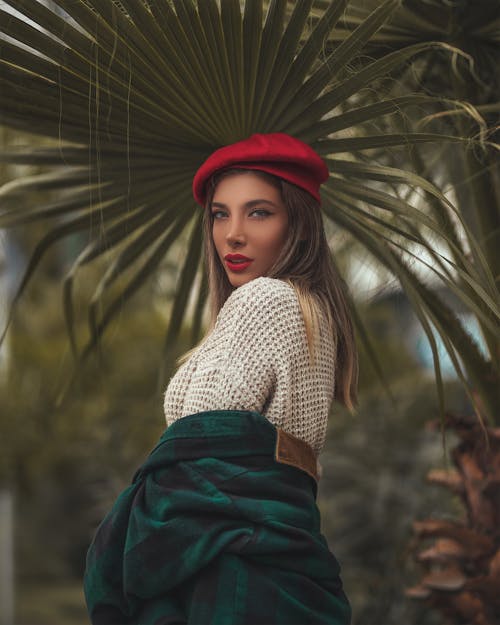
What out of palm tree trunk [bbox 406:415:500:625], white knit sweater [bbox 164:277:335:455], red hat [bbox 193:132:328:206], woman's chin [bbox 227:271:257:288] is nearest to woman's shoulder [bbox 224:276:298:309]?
white knit sweater [bbox 164:277:335:455]

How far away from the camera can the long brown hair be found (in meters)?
2.51

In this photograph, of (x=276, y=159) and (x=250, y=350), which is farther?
(x=276, y=159)

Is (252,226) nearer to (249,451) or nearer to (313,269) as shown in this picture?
(313,269)

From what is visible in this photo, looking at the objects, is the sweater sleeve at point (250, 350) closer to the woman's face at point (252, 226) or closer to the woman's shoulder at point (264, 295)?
the woman's shoulder at point (264, 295)

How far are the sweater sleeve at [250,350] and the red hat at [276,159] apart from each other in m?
0.32

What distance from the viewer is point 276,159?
2.52 m

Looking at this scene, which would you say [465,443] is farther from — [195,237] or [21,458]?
[21,458]

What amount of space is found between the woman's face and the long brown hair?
22 millimetres

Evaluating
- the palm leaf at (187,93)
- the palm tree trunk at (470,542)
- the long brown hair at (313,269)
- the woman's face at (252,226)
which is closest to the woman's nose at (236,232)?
the woman's face at (252,226)

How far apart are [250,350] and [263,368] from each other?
59 millimetres

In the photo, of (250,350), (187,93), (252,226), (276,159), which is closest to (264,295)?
(250,350)

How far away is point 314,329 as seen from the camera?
2387 millimetres

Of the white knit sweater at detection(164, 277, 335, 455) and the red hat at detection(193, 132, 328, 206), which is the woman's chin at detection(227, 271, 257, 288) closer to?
the white knit sweater at detection(164, 277, 335, 455)

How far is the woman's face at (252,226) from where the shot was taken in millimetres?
2545
